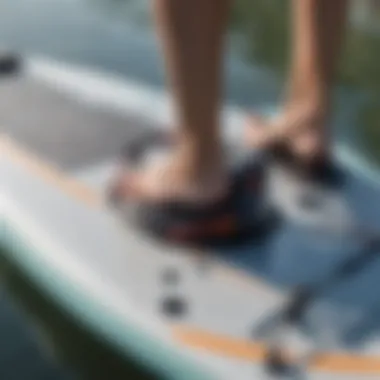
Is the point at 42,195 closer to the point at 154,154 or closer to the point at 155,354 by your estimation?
the point at 154,154

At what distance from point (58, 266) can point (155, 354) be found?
0.18 meters

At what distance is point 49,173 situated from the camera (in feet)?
3.97

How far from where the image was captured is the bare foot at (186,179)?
1027 millimetres

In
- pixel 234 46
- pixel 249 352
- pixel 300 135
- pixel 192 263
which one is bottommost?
pixel 249 352

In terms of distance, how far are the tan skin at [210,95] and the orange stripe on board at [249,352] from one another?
0.17 metres

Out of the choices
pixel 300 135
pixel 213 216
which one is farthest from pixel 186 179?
pixel 300 135

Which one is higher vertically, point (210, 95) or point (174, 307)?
point (210, 95)

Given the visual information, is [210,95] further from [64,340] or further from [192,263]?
[64,340]

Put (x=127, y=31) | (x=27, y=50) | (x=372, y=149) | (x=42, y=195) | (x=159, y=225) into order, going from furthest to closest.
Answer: (x=127, y=31)
(x=27, y=50)
(x=372, y=149)
(x=42, y=195)
(x=159, y=225)

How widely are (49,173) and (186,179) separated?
0.25 meters

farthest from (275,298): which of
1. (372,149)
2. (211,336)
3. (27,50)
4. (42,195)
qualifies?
Result: (27,50)

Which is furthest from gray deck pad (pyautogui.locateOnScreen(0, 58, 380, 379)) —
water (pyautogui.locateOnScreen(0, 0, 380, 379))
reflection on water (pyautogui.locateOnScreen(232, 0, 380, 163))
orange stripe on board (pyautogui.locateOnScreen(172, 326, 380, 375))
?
reflection on water (pyautogui.locateOnScreen(232, 0, 380, 163))

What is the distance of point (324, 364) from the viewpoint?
0.88 metres

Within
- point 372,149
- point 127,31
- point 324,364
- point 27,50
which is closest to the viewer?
point 324,364
